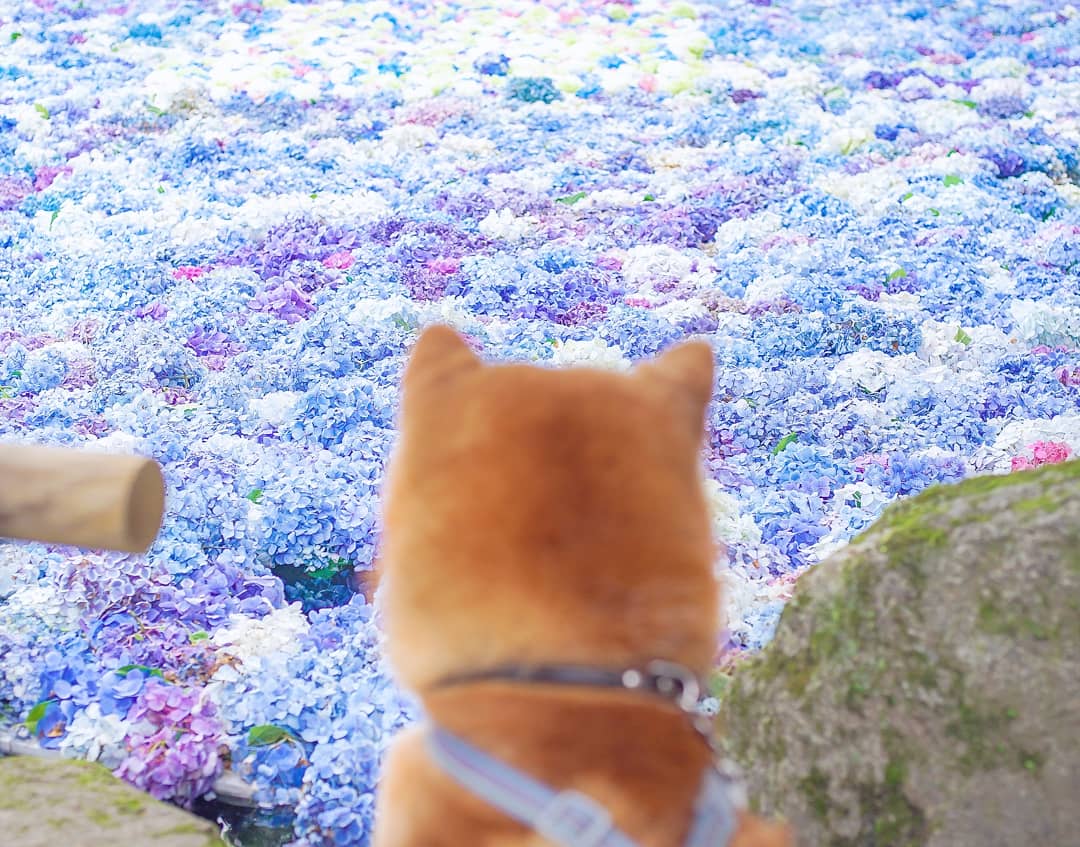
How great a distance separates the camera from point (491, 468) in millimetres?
1330

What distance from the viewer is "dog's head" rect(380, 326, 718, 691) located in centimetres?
129

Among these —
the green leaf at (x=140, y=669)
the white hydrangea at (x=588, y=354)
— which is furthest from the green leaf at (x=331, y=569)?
the white hydrangea at (x=588, y=354)

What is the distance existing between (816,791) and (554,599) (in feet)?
2.92

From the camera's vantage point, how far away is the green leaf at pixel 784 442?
423cm

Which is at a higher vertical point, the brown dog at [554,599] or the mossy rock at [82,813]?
the brown dog at [554,599]

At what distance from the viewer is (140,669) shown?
2.96m

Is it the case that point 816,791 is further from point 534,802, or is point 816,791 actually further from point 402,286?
point 402,286

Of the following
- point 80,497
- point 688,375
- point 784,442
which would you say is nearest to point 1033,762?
point 688,375

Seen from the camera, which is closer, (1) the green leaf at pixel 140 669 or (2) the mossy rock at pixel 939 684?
(2) the mossy rock at pixel 939 684

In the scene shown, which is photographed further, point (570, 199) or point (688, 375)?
point (570, 199)

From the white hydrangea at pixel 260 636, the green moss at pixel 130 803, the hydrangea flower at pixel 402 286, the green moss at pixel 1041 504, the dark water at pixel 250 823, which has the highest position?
the green moss at pixel 1041 504

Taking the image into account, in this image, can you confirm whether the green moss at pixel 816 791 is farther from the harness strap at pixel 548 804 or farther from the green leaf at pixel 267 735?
the green leaf at pixel 267 735

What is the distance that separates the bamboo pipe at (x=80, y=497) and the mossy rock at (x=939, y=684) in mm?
1065

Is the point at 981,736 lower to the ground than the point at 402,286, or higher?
higher
